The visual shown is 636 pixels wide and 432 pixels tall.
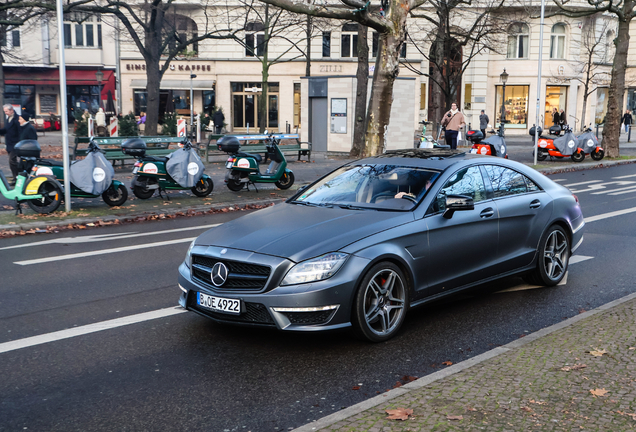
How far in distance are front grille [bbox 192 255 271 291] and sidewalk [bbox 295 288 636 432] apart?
1.40m

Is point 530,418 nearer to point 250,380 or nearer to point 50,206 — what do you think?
point 250,380

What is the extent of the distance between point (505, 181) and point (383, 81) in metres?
9.67

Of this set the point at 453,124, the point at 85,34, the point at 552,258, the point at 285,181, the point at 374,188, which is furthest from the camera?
the point at 85,34

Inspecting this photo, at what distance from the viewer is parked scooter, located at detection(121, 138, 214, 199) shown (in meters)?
14.2

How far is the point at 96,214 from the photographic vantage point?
41.6ft

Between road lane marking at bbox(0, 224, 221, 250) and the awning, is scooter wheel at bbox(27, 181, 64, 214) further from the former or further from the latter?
the awning

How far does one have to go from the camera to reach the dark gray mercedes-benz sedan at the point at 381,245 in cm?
521

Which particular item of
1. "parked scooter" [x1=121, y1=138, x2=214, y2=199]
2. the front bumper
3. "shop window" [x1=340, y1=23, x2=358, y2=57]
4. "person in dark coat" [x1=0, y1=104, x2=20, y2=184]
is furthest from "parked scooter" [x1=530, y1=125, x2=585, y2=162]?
"shop window" [x1=340, y1=23, x2=358, y2=57]

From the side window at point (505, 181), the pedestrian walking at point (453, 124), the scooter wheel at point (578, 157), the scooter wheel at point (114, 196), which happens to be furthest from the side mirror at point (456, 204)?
the scooter wheel at point (578, 157)

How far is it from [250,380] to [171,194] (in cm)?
1112

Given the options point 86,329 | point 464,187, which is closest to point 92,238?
point 86,329

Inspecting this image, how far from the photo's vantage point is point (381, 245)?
18.1ft

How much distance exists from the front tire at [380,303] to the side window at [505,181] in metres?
1.79

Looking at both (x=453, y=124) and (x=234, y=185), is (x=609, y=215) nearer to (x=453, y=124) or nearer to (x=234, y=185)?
(x=234, y=185)
